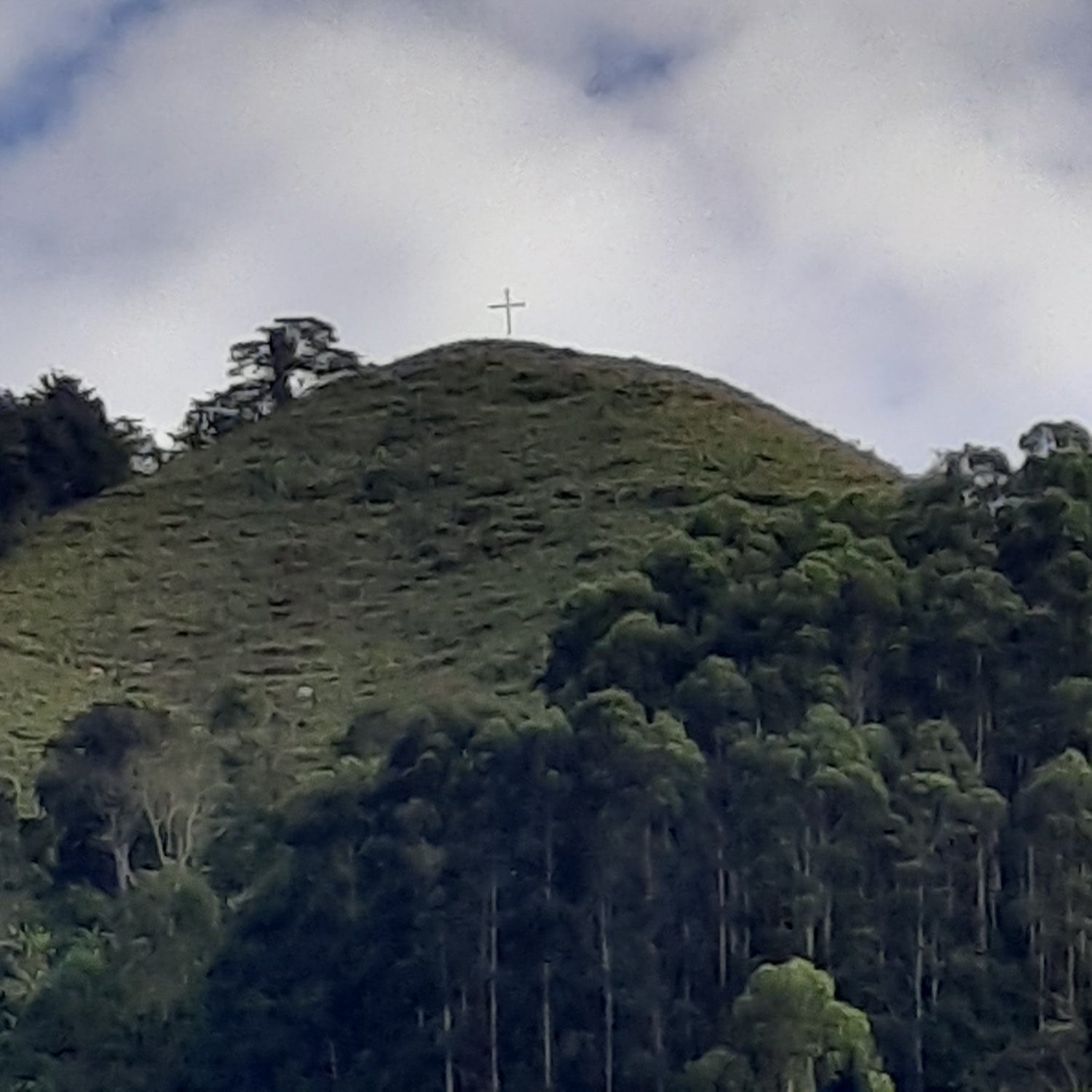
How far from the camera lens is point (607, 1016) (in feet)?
130

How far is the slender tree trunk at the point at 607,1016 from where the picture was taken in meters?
39.5

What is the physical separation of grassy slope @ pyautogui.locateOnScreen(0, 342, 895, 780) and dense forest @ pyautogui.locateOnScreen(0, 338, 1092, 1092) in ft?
22.6

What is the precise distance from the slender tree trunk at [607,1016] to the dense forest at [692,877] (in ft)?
0.18

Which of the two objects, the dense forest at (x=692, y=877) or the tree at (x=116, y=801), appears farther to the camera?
the tree at (x=116, y=801)

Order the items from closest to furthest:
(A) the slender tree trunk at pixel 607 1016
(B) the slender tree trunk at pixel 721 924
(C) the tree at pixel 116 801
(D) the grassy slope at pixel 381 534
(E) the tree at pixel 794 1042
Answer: (E) the tree at pixel 794 1042
(A) the slender tree trunk at pixel 607 1016
(B) the slender tree trunk at pixel 721 924
(C) the tree at pixel 116 801
(D) the grassy slope at pixel 381 534

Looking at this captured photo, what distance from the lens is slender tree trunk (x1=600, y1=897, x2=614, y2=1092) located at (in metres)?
39.5

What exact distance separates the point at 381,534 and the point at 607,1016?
88.4 ft

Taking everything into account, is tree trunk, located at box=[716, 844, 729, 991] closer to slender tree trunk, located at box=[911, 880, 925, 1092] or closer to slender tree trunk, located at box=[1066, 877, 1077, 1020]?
slender tree trunk, located at box=[911, 880, 925, 1092]

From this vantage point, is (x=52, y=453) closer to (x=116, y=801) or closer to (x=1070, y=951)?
A: (x=116, y=801)

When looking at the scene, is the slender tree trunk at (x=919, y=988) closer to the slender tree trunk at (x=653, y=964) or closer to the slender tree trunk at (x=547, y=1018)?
the slender tree trunk at (x=653, y=964)

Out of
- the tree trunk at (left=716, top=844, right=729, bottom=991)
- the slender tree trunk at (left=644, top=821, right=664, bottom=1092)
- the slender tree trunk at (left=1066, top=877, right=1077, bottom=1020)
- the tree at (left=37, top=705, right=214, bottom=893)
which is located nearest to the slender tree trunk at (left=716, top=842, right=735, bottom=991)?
the tree trunk at (left=716, top=844, right=729, bottom=991)

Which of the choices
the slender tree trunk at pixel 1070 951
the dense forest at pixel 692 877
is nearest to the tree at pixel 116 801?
the dense forest at pixel 692 877

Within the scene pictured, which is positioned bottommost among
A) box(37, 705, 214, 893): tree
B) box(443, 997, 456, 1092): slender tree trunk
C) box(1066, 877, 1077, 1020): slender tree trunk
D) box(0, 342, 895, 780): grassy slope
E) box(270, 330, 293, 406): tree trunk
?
box(443, 997, 456, 1092): slender tree trunk

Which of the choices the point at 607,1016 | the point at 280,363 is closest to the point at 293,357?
the point at 280,363
